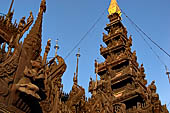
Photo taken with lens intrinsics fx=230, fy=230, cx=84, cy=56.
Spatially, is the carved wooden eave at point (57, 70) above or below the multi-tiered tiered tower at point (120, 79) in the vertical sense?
below

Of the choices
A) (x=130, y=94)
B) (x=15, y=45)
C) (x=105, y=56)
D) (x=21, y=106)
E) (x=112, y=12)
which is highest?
(x=112, y=12)

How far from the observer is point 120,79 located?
83.1 ft

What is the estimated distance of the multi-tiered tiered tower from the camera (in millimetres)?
19041

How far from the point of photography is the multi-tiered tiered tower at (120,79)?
1904cm

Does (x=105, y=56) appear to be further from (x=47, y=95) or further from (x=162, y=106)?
(x=47, y=95)

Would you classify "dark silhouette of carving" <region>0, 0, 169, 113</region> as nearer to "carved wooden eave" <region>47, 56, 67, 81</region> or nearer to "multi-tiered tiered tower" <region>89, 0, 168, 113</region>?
"carved wooden eave" <region>47, 56, 67, 81</region>

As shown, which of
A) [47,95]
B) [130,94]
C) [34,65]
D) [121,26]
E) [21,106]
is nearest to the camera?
[21,106]

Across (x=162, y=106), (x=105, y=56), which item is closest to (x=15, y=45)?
(x=162, y=106)

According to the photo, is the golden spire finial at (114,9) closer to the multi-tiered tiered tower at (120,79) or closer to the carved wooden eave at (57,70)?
the multi-tiered tiered tower at (120,79)

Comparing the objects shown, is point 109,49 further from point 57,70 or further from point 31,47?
point 31,47

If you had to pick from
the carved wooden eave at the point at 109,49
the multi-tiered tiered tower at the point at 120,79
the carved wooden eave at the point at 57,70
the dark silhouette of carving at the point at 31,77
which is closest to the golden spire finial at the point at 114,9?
the multi-tiered tiered tower at the point at 120,79

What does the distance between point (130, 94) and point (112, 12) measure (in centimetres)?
1629

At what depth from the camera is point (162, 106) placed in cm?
1967

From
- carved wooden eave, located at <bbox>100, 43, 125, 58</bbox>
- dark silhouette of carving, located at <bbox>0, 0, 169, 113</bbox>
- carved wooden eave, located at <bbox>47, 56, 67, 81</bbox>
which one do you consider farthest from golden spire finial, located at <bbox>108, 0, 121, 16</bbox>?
carved wooden eave, located at <bbox>47, 56, 67, 81</bbox>
